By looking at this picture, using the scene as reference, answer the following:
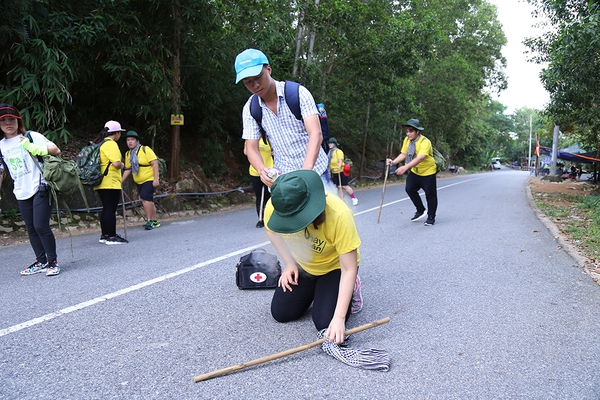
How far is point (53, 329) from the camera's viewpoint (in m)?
3.37

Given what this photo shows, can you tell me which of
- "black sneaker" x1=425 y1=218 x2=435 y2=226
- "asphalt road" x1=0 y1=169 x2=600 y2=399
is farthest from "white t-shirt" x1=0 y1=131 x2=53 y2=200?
"black sneaker" x1=425 y1=218 x2=435 y2=226

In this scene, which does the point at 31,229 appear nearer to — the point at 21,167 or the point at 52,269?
the point at 52,269

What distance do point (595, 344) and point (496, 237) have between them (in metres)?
4.13

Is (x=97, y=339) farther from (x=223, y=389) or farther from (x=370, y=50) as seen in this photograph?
(x=370, y=50)

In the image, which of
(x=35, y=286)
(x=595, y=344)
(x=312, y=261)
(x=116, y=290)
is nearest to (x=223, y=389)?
(x=312, y=261)

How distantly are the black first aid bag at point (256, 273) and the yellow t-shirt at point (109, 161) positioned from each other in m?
3.46

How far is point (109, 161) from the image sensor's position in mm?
6648

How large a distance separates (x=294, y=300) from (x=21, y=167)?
11.2 feet

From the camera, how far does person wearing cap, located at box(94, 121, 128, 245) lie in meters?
6.62

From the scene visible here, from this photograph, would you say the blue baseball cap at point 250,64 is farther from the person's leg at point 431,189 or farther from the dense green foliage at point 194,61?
the dense green foliage at point 194,61

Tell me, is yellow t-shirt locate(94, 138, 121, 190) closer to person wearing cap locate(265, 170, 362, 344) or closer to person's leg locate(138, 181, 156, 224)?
person's leg locate(138, 181, 156, 224)

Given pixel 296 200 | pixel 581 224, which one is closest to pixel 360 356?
pixel 296 200

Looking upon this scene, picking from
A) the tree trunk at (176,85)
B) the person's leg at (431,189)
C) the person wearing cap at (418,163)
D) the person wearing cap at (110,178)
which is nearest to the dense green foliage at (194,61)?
the tree trunk at (176,85)

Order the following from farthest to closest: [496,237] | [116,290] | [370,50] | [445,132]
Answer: [445,132] → [370,50] → [496,237] → [116,290]
